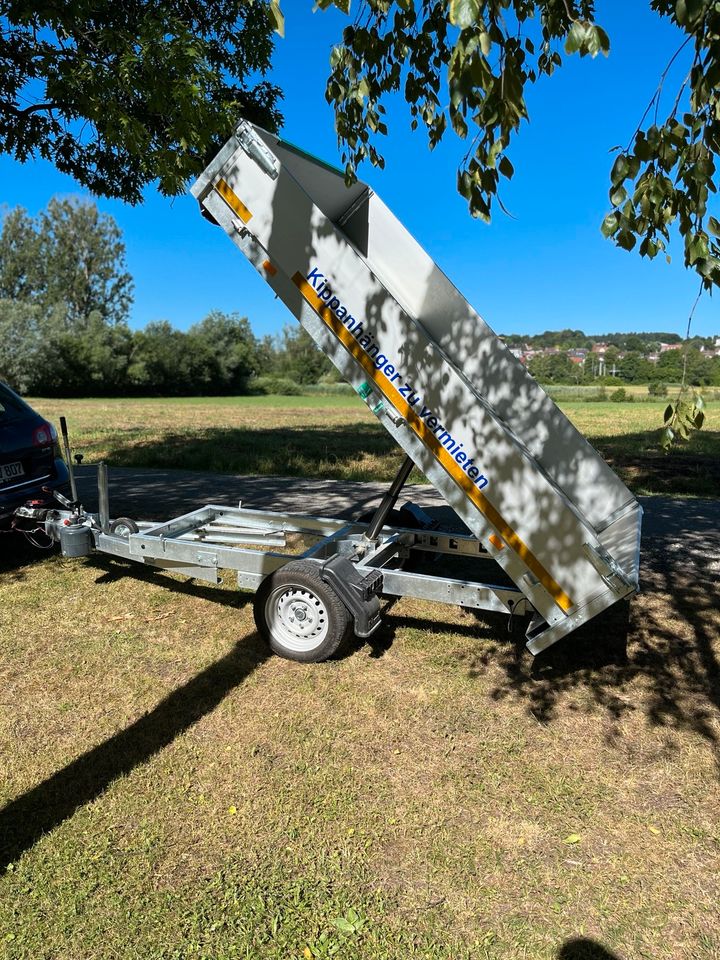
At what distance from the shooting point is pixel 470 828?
3.37 metres

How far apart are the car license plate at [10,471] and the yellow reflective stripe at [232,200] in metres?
3.33

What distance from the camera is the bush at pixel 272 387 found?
65.4 metres

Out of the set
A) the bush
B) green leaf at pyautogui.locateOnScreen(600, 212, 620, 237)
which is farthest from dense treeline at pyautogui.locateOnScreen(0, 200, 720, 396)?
green leaf at pyautogui.locateOnScreen(600, 212, 620, 237)

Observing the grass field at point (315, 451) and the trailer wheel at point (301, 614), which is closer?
the trailer wheel at point (301, 614)

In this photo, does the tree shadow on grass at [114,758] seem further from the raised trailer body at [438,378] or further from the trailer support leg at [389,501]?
the raised trailer body at [438,378]

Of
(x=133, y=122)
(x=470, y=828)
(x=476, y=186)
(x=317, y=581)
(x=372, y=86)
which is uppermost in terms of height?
(x=133, y=122)

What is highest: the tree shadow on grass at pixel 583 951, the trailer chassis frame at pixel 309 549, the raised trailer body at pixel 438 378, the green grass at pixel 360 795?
the raised trailer body at pixel 438 378

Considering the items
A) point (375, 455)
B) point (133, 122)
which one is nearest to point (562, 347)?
point (375, 455)

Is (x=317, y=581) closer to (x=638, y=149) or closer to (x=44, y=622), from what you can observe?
(x=44, y=622)

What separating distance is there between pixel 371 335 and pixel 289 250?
32.0 inches

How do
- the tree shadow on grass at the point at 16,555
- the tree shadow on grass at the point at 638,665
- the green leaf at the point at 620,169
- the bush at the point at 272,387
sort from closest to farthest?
the green leaf at the point at 620,169 → the tree shadow on grass at the point at 638,665 → the tree shadow on grass at the point at 16,555 → the bush at the point at 272,387

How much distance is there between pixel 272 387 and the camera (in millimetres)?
66625

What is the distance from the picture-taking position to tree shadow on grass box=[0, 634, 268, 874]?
3.33 meters

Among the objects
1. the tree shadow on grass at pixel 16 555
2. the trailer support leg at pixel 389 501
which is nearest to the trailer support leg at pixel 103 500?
the tree shadow on grass at pixel 16 555
